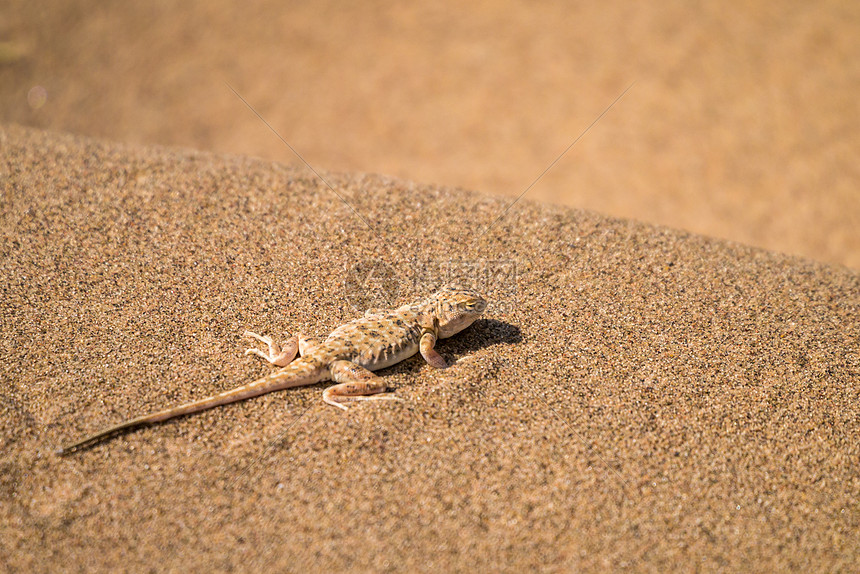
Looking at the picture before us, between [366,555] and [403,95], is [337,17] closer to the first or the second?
[403,95]

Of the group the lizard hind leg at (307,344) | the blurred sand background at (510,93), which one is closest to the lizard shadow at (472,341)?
the lizard hind leg at (307,344)

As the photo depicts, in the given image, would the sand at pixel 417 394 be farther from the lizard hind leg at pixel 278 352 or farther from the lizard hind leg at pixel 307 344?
the lizard hind leg at pixel 307 344

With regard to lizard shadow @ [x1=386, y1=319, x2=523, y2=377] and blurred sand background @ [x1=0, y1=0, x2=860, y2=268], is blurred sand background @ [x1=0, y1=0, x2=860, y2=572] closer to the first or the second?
lizard shadow @ [x1=386, y1=319, x2=523, y2=377]

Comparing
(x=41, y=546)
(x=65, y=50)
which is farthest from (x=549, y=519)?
(x=65, y=50)

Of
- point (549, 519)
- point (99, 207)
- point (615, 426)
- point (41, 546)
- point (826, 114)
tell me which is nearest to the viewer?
point (41, 546)

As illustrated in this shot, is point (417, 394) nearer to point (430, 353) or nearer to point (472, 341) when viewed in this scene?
point (430, 353)

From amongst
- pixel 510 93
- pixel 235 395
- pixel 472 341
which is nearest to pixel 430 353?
pixel 472 341

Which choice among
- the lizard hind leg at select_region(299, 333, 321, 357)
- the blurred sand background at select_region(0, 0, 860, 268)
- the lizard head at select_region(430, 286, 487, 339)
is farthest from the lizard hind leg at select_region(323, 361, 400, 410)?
the blurred sand background at select_region(0, 0, 860, 268)
